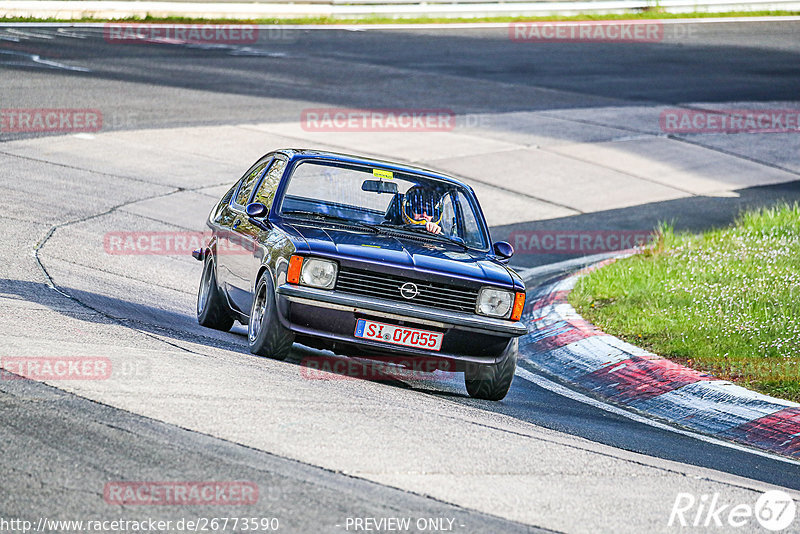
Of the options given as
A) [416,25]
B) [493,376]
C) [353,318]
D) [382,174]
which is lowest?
[493,376]

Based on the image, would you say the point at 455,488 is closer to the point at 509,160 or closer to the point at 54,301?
the point at 54,301

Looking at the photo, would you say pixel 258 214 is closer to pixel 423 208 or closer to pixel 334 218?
pixel 334 218

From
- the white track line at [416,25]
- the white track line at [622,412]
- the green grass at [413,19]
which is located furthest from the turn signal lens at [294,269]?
the green grass at [413,19]

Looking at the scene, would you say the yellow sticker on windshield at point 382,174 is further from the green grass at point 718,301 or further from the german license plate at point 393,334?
the green grass at point 718,301

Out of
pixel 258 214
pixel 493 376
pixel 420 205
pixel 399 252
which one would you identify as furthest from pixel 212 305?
pixel 493 376

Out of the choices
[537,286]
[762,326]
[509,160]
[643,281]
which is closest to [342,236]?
[762,326]

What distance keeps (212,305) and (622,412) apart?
3.36 m

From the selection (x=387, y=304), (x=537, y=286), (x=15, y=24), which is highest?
(x=15, y=24)

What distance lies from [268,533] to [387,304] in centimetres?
321

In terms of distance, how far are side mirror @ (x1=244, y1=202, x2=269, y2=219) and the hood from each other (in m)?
0.37

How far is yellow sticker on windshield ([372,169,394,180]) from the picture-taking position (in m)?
9.08

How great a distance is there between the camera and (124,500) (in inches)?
192

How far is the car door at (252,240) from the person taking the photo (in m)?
8.59

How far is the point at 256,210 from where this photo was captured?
8742 mm
